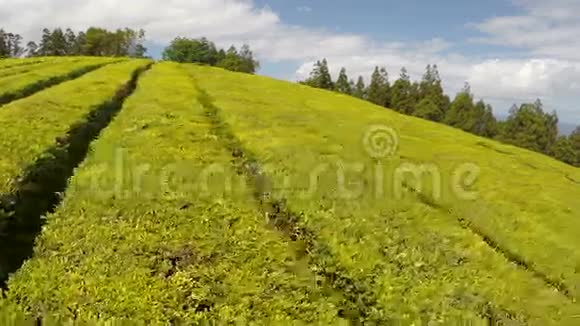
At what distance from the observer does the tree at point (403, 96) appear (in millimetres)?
181500

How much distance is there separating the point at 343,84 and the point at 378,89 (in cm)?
1067

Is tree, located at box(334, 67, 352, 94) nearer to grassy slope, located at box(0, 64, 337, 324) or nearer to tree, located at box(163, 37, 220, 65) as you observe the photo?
tree, located at box(163, 37, 220, 65)

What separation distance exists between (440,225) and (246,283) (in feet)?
45.5

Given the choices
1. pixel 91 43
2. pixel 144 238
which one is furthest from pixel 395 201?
pixel 91 43

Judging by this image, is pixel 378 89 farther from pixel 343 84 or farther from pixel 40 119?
pixel 40 119

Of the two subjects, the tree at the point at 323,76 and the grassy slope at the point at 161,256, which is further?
the tree at the point at 323,76

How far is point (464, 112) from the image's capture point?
569 feet

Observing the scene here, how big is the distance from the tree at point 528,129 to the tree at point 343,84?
45142 mm

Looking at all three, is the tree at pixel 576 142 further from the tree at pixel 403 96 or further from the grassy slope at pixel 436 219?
the grassy slope at pixel 436 219

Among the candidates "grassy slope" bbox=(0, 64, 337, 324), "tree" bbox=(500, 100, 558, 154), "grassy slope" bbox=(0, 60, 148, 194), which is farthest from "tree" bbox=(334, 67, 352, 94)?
"grassy slope" bbox=(0, 64, 337, 324)

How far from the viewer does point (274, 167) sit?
123 feet

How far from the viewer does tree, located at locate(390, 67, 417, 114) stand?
18150 cm

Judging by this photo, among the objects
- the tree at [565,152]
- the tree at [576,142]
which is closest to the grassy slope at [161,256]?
the tree at [565,152]

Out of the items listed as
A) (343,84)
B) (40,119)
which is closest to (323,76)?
(343,84)
